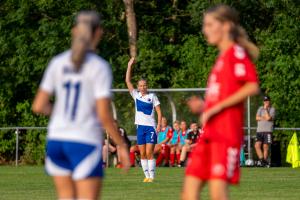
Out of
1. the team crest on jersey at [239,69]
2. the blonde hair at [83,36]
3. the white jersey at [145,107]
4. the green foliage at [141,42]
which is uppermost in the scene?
the green foliage at [141,42]

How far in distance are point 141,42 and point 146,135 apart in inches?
698

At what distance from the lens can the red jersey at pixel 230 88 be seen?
371 inches

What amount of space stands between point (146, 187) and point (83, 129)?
40.4 feet

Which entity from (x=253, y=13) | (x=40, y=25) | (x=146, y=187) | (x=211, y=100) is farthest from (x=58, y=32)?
(x=211, y=100)

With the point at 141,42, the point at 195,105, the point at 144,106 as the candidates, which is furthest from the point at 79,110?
the point at 141,42

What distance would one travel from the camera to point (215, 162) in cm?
943

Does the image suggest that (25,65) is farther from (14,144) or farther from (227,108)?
(227,108)

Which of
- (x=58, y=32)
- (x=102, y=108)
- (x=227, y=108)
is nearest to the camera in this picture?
(x=102, y=108)

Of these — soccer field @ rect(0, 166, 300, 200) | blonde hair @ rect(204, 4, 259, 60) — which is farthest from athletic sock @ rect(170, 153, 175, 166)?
blonde hair @ rect(204, 4, 259, 60)

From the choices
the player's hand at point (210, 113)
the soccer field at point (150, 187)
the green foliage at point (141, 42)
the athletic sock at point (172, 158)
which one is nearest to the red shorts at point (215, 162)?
the player's hand at point (210, 113)

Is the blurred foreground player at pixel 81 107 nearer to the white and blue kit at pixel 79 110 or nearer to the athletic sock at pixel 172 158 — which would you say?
the white and blue kit at pixel 79 110

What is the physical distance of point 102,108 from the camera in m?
8.66

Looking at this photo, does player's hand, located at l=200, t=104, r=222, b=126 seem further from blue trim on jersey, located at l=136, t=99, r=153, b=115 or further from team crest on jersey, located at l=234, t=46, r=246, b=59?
blue trim on jersey, located at l=136, t=99, r=153, b=115

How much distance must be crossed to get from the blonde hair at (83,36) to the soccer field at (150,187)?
29.7 feet
